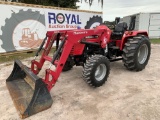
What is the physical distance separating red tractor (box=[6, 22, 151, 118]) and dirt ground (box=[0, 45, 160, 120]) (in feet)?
0.67

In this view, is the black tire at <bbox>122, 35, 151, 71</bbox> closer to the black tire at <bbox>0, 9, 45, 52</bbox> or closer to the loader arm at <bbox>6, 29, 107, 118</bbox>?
the loader arm at <bbox>6, 29, 107, 118</bbox>

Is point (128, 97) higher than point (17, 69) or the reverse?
the reverse

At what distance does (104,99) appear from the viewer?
3.48 metres

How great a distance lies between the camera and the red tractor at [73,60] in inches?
121

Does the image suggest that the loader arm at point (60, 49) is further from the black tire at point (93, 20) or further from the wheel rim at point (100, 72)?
the black tire at point (93, 20)

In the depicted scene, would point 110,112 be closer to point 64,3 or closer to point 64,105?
point 64,105

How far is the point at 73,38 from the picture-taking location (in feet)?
12.2

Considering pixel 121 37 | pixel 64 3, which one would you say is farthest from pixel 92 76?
pixel 64 3

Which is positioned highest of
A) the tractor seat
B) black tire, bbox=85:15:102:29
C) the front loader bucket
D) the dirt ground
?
black tire, bbox=85:15:102:29

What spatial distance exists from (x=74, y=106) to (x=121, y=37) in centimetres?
297

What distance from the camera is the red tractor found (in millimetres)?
3066

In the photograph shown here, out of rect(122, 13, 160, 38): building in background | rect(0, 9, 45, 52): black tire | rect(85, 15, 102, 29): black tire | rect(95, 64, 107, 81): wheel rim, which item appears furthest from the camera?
rect(122, 13, 160, 38): building in background

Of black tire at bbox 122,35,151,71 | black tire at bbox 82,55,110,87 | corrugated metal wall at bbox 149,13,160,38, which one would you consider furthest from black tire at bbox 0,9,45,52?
corrugated metal wall at bbox 149,13,160,38

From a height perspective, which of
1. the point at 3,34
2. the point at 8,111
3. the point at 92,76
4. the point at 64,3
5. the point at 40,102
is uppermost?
the point at 64,3
